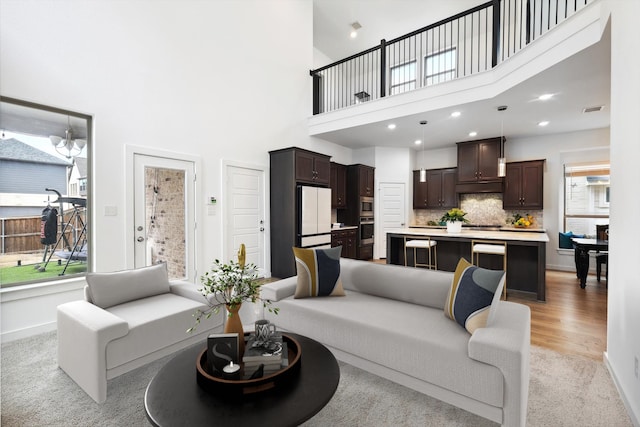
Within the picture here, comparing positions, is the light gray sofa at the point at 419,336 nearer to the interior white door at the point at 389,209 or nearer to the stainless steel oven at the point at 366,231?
the stainless steel oven at the point at 366,231

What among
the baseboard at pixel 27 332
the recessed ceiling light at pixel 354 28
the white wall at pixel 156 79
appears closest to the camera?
the baseboard at pixel 27 332

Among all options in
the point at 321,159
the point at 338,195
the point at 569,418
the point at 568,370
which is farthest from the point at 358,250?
the point at 569,418

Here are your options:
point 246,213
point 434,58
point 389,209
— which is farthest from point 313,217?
point 434,58

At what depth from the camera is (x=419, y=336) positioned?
1.92 metres

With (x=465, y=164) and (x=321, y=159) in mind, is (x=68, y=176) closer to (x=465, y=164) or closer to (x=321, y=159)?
(x=321, y=159)

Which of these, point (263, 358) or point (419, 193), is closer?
point (263, 358)

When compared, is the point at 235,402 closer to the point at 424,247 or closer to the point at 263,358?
the point at 263,358

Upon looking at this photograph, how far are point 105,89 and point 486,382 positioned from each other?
15.3 ft

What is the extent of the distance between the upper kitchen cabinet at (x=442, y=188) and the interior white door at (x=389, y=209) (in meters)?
0.70

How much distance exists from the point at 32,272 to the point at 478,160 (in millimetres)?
7837

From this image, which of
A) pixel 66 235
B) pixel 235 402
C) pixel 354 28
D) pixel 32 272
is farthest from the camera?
pixel 354 28

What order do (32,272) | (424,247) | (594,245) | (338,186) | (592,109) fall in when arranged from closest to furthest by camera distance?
1. (32,272)
2. (594,245)
3. (592,109)
4. (424,247)
5. (338,186)

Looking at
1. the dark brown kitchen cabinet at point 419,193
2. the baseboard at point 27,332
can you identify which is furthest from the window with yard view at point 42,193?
the dark brown kitchen cabinet at point 419,193

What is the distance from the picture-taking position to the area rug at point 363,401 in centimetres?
177
